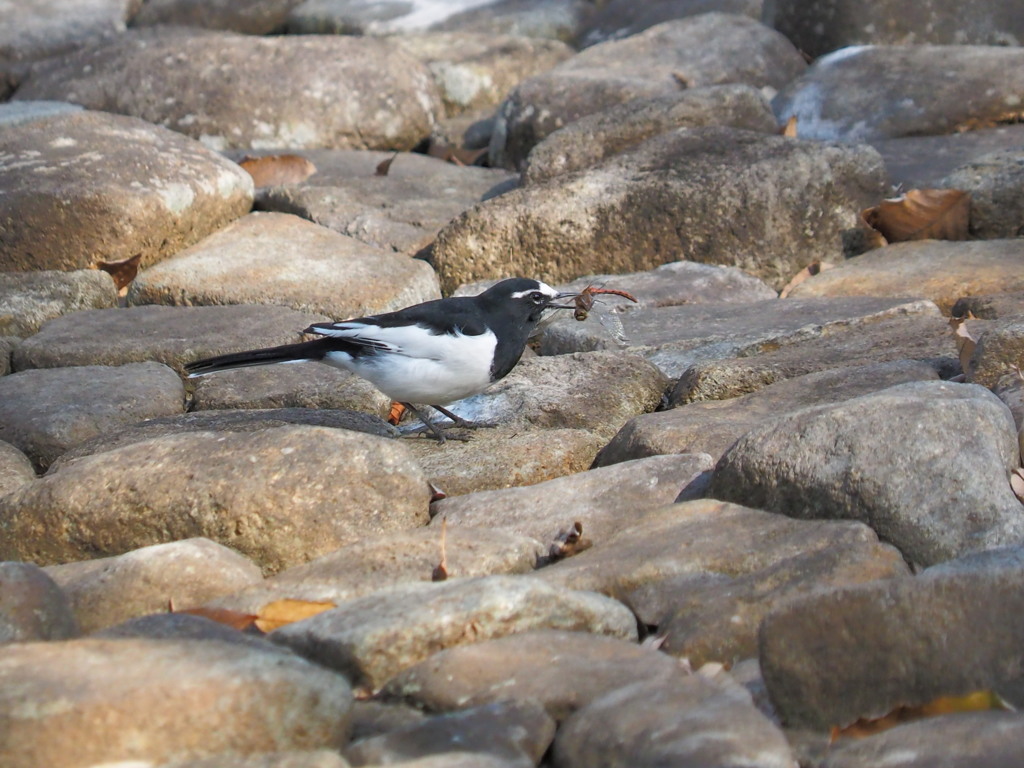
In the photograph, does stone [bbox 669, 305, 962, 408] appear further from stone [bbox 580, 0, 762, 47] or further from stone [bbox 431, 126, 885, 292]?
stone [bbox 580, 0, 762, 47]

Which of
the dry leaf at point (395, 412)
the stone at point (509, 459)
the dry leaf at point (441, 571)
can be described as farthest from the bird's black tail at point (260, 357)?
the dry leaf at point (441, 571)

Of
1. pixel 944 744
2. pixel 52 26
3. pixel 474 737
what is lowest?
pixel 52 26

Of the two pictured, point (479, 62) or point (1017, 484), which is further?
point (479, 62)

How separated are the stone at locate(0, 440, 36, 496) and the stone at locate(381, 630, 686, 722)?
1851 millimetres

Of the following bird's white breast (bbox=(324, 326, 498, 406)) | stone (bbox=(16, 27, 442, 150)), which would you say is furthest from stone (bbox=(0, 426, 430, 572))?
stone (bbox=(16, 27, 442, 150))

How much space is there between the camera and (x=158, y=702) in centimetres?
208

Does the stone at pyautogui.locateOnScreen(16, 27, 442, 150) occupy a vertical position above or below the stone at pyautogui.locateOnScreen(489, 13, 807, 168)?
below

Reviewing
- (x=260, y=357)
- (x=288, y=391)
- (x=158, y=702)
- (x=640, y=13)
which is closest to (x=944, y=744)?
(x=158, y=702)

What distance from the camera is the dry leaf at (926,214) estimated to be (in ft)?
19.7

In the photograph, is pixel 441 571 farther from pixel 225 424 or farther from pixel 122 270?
pixel 122 270

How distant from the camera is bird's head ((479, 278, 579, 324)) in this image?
4574 millimetres

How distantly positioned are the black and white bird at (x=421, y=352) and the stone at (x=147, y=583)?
4.35 ft

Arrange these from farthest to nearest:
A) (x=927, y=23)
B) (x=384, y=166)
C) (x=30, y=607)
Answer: (x=927, y=23), (x=384, y=166), (x=30, y=607)

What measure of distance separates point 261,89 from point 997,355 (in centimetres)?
581
